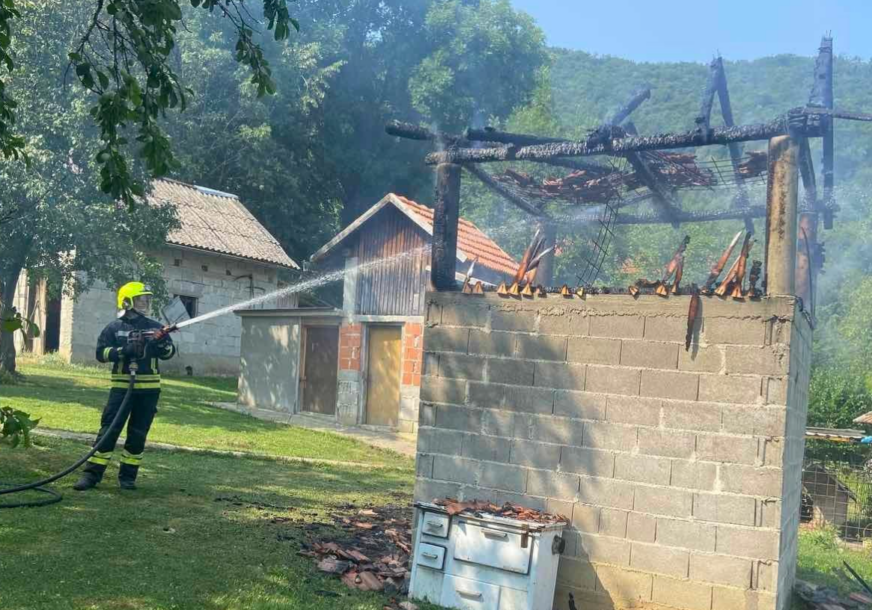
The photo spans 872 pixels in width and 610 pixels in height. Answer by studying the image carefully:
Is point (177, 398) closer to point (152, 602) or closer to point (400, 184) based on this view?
point (152, 602)

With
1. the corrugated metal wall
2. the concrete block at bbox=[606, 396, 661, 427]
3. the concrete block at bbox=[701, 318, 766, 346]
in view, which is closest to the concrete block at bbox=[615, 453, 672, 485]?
the concrete block at bbox=[606, 396, 661, 427]

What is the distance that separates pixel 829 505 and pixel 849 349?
1956cm

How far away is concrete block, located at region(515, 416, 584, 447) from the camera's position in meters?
6.49

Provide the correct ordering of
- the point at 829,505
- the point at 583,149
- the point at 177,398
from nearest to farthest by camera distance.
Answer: the point at 583,149
the point at 829,505
the point at 177,398

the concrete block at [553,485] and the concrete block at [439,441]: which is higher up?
the concrete block at [439,441]

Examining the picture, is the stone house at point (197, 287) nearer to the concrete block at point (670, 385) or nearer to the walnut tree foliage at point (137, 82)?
the walnut tree foliage at point (137, 82)

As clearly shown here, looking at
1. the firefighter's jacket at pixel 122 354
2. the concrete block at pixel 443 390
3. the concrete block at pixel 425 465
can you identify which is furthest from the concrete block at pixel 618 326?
the firefighter's jacket at pixel 122 354

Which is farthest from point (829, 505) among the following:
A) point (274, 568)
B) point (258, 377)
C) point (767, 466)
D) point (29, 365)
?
point (29, 365)

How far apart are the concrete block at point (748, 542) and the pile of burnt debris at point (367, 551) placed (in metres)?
2.26

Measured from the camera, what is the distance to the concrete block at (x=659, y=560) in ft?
19.9

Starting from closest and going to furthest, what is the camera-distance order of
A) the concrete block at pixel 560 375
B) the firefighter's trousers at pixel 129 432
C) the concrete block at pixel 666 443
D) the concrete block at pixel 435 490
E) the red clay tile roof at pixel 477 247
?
the concrete block at pixel 666 443, the concrete block at pixel 560 375, the concrete block at pixel 435 490, the firefighter's trousers at pixel 129 432, the red clay tile roof at pixel 477 247

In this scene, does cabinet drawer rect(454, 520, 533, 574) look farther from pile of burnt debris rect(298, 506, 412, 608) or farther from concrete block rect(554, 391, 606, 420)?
concrete block rect(554, 391, 606, 420)

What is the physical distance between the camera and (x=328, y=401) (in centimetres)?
2042

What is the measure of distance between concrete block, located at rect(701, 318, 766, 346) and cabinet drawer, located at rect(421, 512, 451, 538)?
2.22 metres
